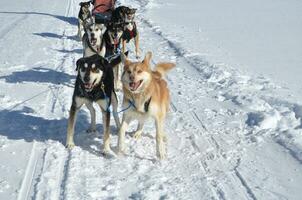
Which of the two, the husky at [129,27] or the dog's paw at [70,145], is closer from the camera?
the dog's paw at [70,145]

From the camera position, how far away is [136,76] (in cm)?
429

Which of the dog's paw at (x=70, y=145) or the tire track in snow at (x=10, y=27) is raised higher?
the dog's paw at (x=70, y=145)

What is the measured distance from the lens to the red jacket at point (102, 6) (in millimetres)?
10953

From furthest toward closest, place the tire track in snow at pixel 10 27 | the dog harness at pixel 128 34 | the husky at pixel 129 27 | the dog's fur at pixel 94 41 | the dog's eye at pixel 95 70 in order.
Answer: the tire track in snow at pixel 10 27 < the husky at pixel 129 27 < the dog harness at pixel 128 34 < the dog's fur at pixel 94 41 < the dog's eye at pixel 95 70

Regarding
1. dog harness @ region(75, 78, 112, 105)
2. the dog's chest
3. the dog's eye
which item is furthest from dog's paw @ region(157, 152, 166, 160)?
the dog's chest

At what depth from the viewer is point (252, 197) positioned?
3756 millimetres

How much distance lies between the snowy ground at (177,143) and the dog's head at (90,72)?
723mm

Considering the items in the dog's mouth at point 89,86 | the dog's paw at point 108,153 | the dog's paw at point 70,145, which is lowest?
the dog's paw at point 70,145

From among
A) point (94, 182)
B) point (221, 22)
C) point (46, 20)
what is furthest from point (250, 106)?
point (46, 20)

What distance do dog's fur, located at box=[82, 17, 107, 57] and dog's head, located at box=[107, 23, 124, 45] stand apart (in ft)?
0.65

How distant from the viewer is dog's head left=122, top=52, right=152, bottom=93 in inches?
169

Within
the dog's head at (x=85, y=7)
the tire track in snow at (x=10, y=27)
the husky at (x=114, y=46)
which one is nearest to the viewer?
the husky at (x=114, y=46)

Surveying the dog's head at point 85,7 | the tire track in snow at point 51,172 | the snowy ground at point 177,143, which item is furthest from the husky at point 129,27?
the tire track in snow at point 51,172

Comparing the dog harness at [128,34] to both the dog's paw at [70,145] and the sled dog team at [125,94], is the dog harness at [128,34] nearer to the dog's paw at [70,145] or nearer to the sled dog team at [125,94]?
the sled dog team at [125,94]
